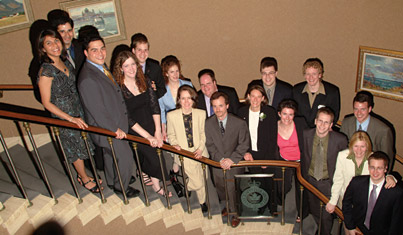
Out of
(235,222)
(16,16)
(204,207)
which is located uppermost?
(16,16)

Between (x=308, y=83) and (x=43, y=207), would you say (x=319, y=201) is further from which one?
(x=43, y=207)

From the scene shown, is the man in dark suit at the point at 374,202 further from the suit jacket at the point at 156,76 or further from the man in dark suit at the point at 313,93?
the suit jacket at the point at 156,76

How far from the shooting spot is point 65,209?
3.75 m

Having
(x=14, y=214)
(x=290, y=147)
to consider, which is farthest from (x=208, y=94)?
(x=14, y=214)

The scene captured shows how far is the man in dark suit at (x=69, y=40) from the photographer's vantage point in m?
3.83

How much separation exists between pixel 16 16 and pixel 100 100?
2006 mm

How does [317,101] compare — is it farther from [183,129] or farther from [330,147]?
[183,129]

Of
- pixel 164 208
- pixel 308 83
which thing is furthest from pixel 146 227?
pixel 308 83

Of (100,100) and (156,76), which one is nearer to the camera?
(100,100)

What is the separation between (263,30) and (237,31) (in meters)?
0.40

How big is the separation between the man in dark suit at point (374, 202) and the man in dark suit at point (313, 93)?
118 centimetres

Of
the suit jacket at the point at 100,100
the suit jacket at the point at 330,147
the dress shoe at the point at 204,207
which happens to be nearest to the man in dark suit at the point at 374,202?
the suit jacket at the point at 330,147

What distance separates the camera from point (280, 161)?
4141mm

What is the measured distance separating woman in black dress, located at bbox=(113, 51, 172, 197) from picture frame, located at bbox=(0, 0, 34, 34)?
5.87ft
